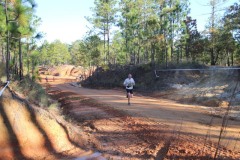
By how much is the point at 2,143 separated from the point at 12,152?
0.31 m

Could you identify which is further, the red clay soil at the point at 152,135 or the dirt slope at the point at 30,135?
the red clay soil at the point at 152,135

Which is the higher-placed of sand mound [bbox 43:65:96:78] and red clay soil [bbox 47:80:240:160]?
sand mound [bbox 43:65:96:78]

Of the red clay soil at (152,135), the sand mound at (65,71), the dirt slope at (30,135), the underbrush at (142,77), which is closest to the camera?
the dirt slope at (30,135)

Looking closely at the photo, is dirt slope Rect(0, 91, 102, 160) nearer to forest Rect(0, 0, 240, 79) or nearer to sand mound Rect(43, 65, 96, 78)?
forest Rect(0, 0, 240, 79)

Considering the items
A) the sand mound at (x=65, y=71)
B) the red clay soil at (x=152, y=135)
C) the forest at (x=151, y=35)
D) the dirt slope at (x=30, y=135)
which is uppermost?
the forest at (x=151, y=35)

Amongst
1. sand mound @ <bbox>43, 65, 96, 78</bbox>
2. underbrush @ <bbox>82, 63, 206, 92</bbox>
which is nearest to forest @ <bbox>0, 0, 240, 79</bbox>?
underbrush @ <bbox>82, 63, 206, 92</bbox>

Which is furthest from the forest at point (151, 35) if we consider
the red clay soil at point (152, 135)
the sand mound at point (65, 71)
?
the sand mound at point (65, 71)

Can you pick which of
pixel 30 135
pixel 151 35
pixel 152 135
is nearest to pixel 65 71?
pixel 151 35

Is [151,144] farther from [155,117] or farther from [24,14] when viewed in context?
[24,14]

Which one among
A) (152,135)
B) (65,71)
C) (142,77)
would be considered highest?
(65,71)

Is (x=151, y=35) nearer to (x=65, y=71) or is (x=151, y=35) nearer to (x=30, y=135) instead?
(x=30, y=135)

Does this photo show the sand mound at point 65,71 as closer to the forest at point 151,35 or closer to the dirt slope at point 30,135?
the forest at point 151,35

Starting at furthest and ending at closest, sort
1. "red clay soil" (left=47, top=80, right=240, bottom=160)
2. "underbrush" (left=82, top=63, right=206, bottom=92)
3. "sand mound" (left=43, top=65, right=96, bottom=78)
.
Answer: "sand mound" (left=43, top=65, right=96, bottom=78), "underbrush" (left=82, top=63, right=206, bottom=92), "red clay soil" (left=47, top=80, right=240, bottom=160)

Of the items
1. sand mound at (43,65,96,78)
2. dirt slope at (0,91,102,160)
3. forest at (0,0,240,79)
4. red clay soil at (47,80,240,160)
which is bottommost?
red clay soil at (47,80,240,160)
